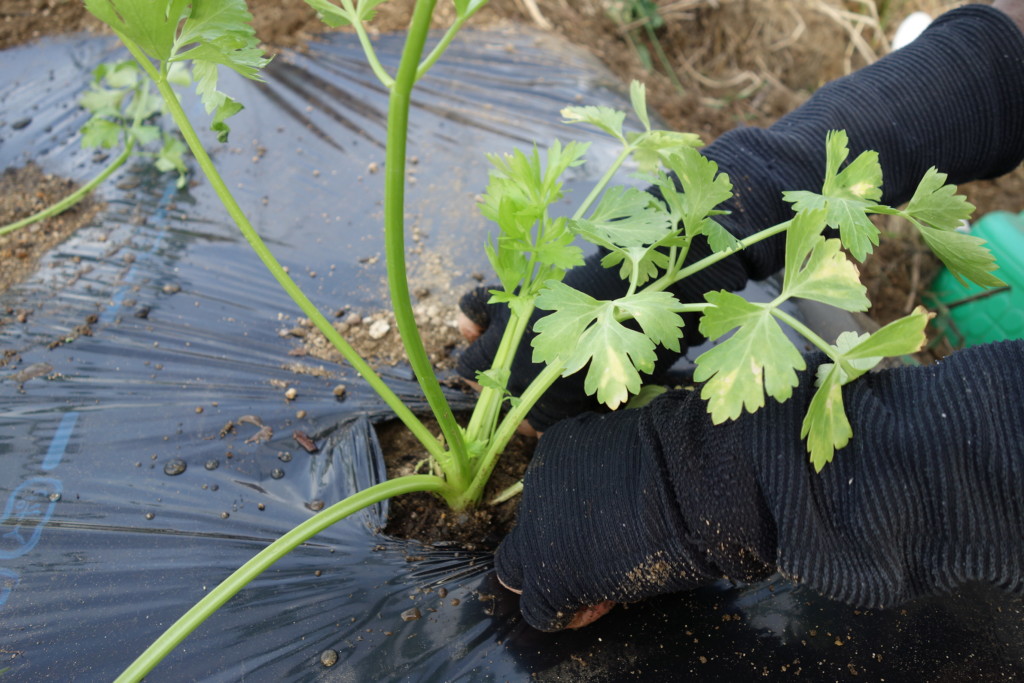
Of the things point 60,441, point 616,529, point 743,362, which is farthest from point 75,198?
point 743,362

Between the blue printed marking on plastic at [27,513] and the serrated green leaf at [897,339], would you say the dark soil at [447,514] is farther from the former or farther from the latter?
the serrated green leaf at [897,339]

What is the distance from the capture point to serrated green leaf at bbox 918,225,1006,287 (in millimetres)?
761

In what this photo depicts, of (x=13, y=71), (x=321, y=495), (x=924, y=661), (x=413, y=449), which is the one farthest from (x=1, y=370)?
(x=924, y=661)

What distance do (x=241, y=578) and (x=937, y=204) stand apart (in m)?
0.86

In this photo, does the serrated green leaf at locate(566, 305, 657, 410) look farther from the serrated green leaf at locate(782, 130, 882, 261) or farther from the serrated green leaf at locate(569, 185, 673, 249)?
the serrated green leaf at locate(782, 130, 882, 261)

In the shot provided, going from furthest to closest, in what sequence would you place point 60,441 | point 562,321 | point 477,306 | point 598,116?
1. point 477,306
2. point 60,441
3. point 598,116
4. point 562,321

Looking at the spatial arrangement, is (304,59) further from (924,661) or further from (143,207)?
(924,661)

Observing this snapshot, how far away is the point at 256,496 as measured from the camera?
3.39 feet

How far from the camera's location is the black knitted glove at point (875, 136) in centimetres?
107

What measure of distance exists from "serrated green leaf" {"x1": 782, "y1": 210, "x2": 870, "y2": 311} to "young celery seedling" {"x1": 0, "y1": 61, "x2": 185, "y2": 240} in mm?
1310

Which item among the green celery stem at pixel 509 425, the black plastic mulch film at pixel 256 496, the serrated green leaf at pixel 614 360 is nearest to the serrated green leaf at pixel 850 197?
the serrated green leaf at pixel 614 360

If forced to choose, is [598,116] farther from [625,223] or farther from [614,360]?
[614,360]

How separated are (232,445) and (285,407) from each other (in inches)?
4.2

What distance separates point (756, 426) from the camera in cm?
76
